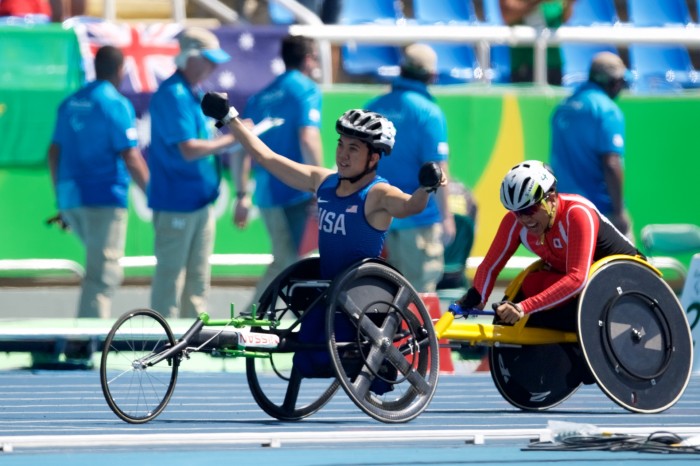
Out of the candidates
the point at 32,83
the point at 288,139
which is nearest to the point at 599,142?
the point at 288,139

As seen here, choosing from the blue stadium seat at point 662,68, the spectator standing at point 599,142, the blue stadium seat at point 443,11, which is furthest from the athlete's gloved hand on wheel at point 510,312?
the blue stadium seat at point 443,11

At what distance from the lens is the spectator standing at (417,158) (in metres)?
14.0

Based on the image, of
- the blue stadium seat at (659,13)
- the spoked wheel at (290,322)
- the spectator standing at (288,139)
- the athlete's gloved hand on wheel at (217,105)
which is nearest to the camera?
the spoked wheel at (290,322)

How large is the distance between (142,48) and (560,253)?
17.1ft

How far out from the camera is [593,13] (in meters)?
18.6

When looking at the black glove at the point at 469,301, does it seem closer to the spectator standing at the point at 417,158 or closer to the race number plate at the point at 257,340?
the race number plate at the point at 257,340

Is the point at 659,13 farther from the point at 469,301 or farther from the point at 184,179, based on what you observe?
the point at 469,301

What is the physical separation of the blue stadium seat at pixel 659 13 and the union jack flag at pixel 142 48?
598cm

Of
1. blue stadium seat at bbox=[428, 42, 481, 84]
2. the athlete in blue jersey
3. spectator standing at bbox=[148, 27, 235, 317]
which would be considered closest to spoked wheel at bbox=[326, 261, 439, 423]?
the athlete in blue jersey

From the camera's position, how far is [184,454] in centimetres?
838

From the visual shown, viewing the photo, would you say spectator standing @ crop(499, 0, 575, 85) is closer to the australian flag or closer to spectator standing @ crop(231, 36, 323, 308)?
spectator standing @ crop(231, 36, 323, 308)

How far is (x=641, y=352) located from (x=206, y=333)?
8.42ft

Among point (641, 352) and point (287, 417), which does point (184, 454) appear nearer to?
point (287, 417)

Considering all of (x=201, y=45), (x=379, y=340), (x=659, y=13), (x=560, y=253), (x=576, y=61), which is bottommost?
(x=379, y=340)
